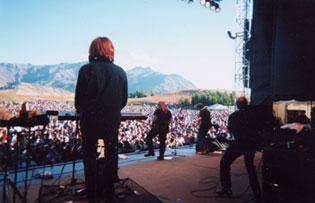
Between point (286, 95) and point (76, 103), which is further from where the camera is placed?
point (286, 95)

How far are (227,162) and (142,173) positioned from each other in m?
1.61

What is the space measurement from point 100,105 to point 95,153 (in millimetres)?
446

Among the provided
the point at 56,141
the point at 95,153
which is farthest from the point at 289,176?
the point at 56,141

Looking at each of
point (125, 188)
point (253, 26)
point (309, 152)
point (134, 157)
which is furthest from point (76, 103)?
point (253, 26)

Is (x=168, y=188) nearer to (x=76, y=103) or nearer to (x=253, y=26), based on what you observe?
(x=76, y=103)

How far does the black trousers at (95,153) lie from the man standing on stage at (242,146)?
1424 mm

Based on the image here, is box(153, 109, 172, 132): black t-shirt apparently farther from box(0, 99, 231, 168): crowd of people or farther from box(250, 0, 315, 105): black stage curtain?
box(250, 0, 315, 105): black stage curtain

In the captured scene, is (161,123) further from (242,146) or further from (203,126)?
(242,146)

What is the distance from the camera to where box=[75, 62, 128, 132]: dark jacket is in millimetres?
1779

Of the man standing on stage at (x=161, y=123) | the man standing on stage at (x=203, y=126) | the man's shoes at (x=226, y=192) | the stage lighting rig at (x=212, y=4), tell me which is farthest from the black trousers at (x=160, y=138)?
the stage lighting rig at (x=212, y=4)

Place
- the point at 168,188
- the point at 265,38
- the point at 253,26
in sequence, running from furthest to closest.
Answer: the point at 253,26
the point at 265,38
the point at 168,188

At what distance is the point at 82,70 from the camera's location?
5.90 feet

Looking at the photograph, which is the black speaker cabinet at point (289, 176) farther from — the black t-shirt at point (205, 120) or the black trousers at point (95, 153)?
the black t-shirt at point (205, 120)

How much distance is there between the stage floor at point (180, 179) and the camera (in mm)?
2643
